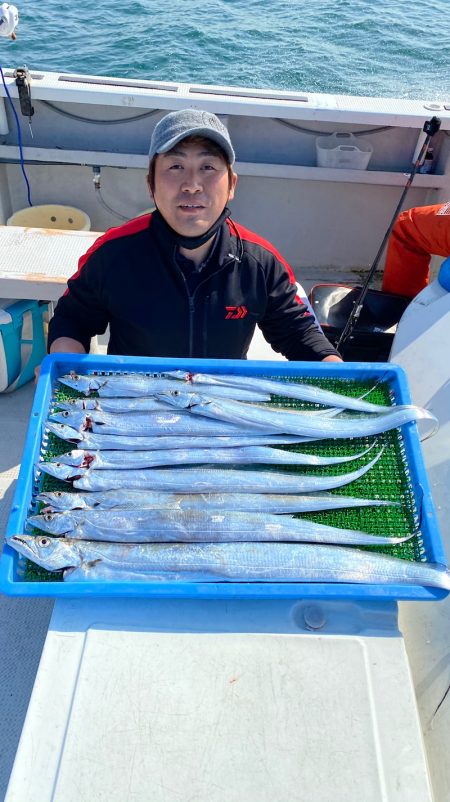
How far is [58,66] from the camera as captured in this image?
10.4 metres

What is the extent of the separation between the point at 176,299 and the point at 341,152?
2997 millimetres

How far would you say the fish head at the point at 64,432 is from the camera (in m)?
1.91

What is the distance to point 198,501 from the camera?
5.83 feet

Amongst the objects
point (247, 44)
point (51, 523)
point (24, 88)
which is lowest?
point (51, 523)

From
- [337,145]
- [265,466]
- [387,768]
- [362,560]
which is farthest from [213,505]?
[337,145]

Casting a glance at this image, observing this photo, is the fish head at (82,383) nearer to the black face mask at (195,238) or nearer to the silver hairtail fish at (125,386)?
the silver hairtail fish at (125,386)

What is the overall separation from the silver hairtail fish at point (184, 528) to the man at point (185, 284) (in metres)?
0.93

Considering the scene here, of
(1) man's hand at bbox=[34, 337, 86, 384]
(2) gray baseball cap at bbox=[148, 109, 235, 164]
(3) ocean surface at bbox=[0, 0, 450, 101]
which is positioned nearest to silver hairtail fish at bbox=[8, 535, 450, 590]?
(1) man's hand at bbox=[34, 337, 86, 384]

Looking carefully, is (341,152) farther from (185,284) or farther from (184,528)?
(184,528)

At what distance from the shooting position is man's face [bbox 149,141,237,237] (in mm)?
2131

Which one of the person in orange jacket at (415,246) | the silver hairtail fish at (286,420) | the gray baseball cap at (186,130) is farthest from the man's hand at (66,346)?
the person in orange jacket at (415,246)

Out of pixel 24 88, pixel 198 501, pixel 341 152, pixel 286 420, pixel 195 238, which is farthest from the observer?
pixel 341 152

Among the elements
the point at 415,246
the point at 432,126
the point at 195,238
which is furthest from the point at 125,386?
the point at 432,126

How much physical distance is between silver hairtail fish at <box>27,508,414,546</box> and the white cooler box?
6.22 feet
